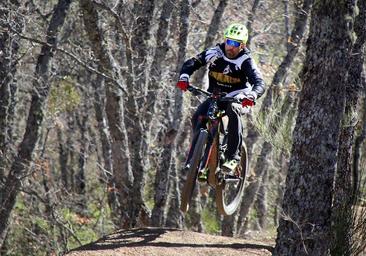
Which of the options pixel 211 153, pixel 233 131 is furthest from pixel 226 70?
pixel 211 153

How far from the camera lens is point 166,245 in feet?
29.7

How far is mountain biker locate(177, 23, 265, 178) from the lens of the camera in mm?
8820

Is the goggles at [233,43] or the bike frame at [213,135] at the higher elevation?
the goggles at [233,43]

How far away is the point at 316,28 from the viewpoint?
6.93 m

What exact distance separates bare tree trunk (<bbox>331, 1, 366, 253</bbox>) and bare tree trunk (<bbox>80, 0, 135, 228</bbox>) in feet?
12.3

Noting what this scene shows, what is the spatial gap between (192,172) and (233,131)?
890 millimetres

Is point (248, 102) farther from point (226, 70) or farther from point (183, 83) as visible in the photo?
point (183, 83)

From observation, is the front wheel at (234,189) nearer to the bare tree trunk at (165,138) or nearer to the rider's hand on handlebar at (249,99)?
the rider's hand on handlebar at (249,99)

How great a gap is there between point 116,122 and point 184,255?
3.49m

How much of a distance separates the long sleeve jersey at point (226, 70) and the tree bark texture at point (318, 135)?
5.97ft

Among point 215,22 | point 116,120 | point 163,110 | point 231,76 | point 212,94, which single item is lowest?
point 116,120

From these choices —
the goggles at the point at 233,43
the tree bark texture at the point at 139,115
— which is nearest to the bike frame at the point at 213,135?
the goggles at the point at 233,43

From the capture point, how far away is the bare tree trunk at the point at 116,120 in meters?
11.3

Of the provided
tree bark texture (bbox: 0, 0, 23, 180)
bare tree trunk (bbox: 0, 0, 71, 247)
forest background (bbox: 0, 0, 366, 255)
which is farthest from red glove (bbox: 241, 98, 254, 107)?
bare tree trunk (bbox: 0, 0, 71, 247)
